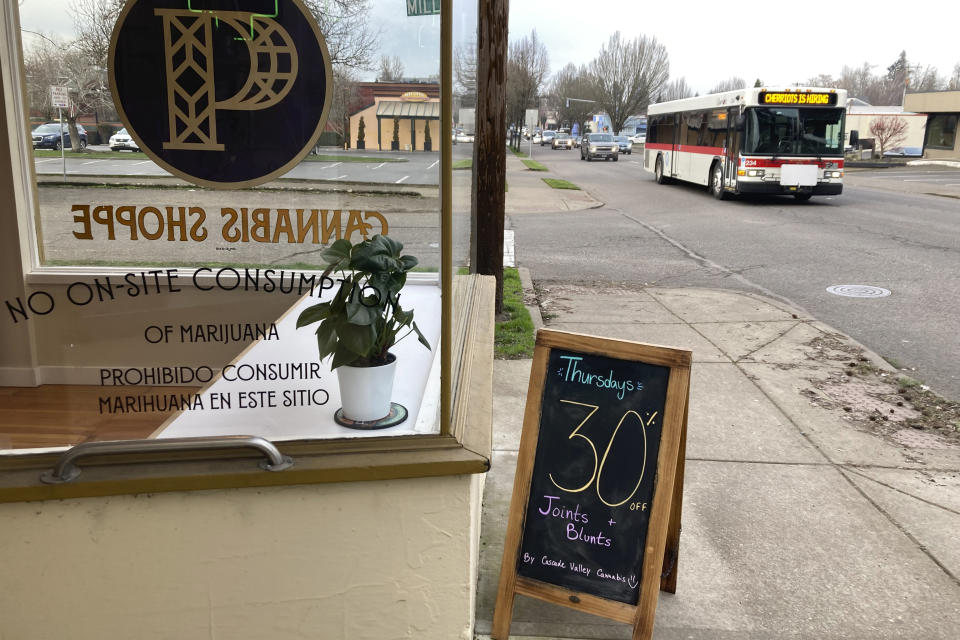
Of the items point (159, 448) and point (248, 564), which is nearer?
point (159, 448)

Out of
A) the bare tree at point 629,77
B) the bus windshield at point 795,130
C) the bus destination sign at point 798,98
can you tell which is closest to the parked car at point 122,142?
the bus windshield at point 795,130

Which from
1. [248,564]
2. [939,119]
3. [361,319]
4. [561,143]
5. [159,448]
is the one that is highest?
[939,119]

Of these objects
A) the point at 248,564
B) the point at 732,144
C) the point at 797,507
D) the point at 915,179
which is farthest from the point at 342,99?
the point at 915,179

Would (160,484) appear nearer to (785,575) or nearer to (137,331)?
(137,331)

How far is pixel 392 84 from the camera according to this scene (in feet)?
7.98

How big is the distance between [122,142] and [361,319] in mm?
901

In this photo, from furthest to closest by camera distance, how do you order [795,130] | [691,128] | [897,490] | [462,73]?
[691,128], [795,130], [897,490], [462,73]

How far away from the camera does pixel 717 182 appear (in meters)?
20.9

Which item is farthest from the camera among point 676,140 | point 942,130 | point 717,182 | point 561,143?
point 561,143

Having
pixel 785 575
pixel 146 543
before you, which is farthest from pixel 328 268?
pixel 785 575

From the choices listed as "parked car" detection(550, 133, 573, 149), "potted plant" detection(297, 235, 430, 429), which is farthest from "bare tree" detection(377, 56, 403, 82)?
"parked car" detection(550, 133, 573, 149)

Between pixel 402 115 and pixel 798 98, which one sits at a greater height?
pixel 798 98

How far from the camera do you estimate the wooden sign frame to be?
267cm

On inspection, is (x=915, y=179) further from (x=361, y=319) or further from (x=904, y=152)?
(x=361, y=319)
